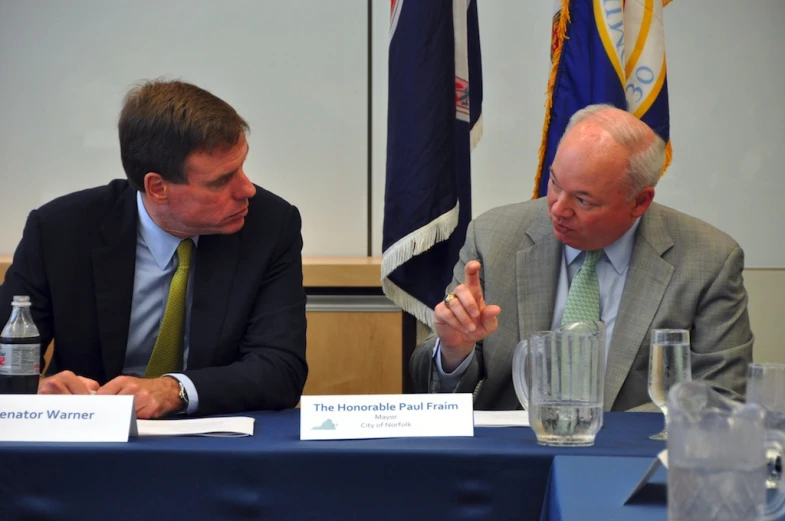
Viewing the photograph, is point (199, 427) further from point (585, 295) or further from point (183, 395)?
point (585, 295)

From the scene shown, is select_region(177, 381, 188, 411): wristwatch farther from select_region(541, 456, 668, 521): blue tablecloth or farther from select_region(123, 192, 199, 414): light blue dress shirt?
select_region(541, 456, 668, 521): blue tablecloth

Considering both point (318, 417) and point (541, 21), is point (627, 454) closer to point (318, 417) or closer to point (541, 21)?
point (318, 417)

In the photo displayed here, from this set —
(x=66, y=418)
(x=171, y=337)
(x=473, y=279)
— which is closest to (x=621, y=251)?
(x=473, y=279)

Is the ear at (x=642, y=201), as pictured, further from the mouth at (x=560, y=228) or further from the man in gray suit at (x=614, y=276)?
the mouth at (x=560, y=228)

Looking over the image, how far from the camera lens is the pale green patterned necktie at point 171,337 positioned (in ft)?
6.79

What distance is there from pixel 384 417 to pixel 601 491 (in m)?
0.46

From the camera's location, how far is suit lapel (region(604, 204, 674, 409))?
81.7 inches

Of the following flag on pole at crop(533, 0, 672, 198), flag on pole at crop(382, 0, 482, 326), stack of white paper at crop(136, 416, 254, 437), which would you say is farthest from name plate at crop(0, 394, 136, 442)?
flag on pole at crop(533, 0, 672, 198)

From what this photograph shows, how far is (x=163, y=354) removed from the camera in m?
2.07

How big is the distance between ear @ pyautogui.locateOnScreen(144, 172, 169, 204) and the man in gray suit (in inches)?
26.5

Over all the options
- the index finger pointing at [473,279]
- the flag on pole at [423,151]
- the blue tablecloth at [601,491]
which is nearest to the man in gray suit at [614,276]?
the index finger pointing at [473,279]

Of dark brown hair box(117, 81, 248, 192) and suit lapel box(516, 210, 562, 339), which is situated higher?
dark brown hair box(117, 81, 248, 192)

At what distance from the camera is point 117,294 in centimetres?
209

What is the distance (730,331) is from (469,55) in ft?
4.45
